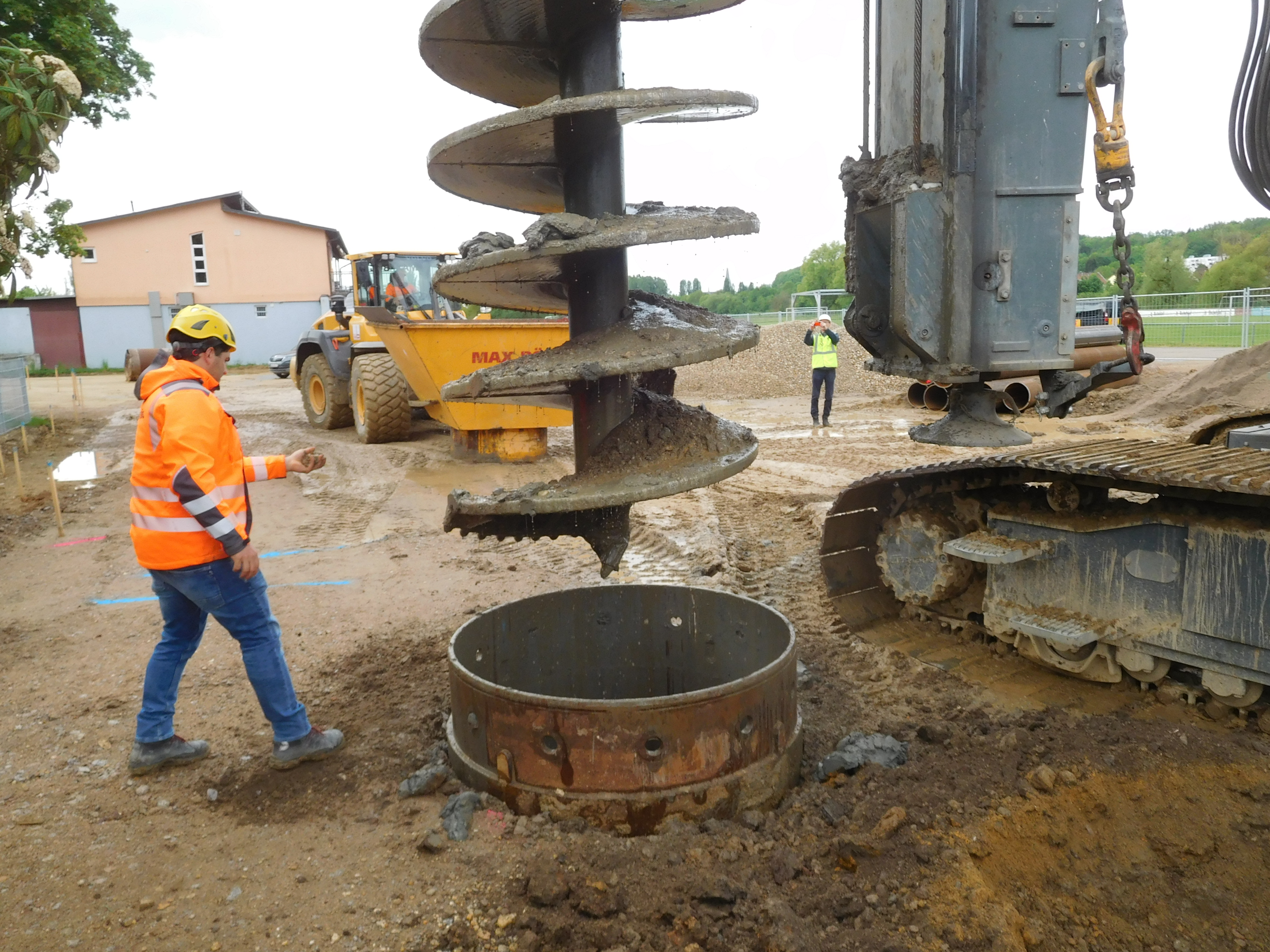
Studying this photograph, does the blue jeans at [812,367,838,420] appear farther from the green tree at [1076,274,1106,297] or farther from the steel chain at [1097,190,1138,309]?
the green tree at [1076,274,1106,297]

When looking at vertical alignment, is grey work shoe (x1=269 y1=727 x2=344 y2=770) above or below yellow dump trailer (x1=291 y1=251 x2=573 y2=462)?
below

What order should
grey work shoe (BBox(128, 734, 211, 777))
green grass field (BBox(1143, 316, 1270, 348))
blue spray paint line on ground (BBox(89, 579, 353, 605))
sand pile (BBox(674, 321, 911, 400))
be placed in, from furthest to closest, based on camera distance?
green grass field (BBox(1143, 316, 1270, 348)) → sand pile (BBox(674, 321, 911, 400)) → blue spray paint line on ground (BBox(89, 579, 353, 605)) → grey work shoe (BBox(128, 734, 211, 777))

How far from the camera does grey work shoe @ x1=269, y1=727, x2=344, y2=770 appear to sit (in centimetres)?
364

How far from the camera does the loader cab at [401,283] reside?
12.6 metres

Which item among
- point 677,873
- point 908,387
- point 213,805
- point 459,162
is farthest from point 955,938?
point 908,387

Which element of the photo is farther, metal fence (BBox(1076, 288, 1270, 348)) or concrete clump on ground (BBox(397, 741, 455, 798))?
metal fence (BBox(1076, 288, 1270, 348))

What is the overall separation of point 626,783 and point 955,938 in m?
1.10

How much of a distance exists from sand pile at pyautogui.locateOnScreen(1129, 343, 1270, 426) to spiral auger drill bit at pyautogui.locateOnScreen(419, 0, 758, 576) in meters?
11.4

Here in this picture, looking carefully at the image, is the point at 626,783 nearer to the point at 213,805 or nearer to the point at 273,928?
the point at 273,928

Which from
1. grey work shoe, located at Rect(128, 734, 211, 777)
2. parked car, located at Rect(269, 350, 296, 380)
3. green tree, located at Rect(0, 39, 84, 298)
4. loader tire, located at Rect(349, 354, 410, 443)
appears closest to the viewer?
grey work shoe, located at Rect(128, 734, 211, 777)

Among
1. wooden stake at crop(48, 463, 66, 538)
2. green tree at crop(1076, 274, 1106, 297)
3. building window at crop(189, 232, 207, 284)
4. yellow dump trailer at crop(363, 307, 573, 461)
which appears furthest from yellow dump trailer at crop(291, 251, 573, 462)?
green tree at crop(1076, 274, 1106, 297)

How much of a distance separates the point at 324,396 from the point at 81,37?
25.1 feet

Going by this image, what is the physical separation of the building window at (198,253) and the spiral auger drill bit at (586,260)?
37.5 meters

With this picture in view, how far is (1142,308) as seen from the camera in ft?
82.4
